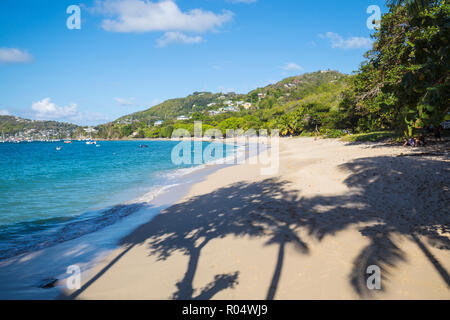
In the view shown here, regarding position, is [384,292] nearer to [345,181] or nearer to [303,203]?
[303,203]

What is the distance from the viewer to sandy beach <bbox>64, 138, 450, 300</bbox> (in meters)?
4.02

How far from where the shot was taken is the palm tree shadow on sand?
450 cm

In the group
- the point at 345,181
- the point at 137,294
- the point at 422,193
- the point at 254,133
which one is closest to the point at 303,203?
the point at 345,181

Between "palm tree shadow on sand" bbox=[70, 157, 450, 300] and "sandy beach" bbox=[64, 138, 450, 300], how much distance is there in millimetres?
25

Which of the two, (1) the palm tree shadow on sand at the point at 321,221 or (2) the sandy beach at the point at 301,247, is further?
(1) the palm tree shadow on sand at the point at 321,221

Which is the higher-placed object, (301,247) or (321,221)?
(321,221)

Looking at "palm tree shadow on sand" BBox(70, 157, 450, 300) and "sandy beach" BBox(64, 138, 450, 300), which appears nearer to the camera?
"sandy beach" BBox(64, 138, 450, 300)

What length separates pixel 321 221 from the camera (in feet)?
20.9

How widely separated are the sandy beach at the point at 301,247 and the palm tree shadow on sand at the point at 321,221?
25 millimetres

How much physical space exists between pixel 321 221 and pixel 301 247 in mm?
1558

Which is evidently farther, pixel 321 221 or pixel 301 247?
pixel 321 221

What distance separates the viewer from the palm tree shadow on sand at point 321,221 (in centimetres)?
450
